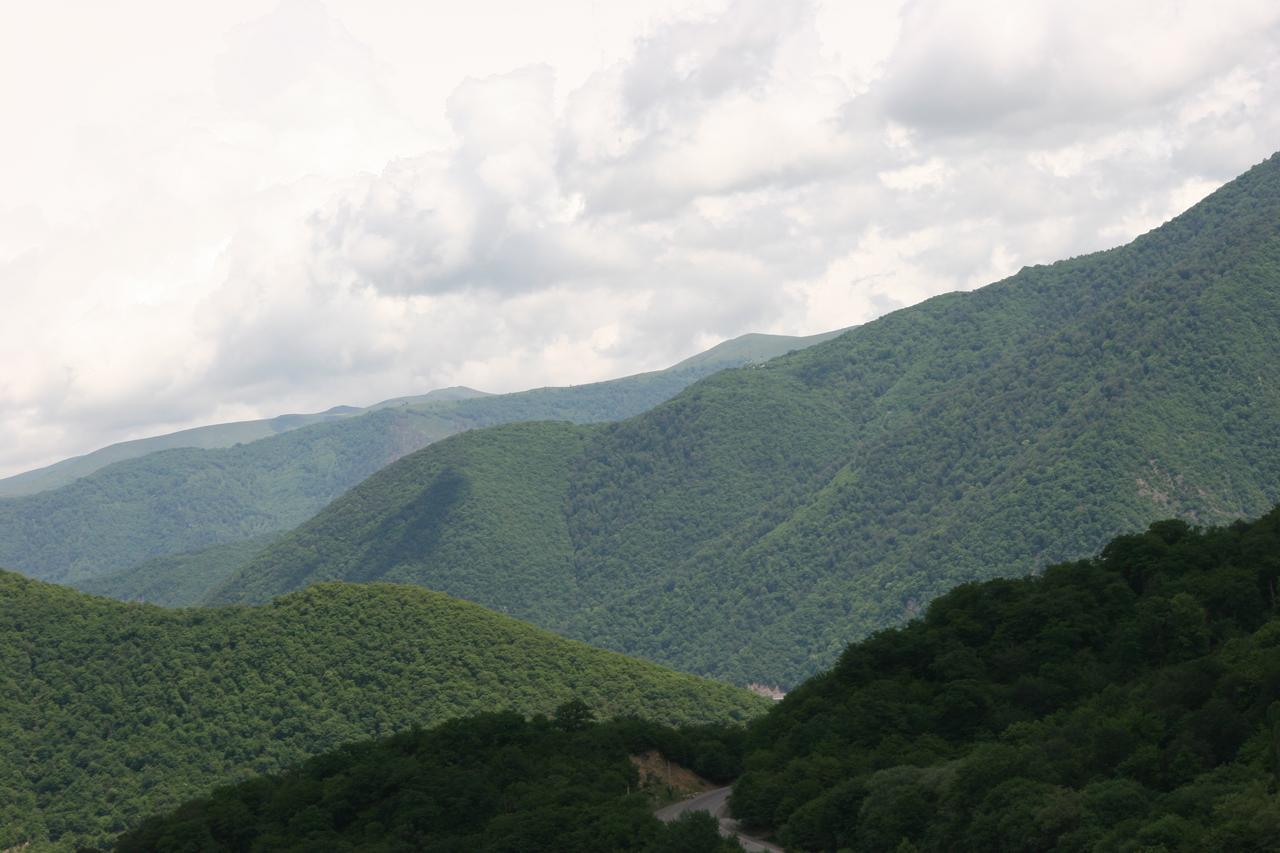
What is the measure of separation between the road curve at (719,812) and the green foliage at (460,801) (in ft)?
8.38

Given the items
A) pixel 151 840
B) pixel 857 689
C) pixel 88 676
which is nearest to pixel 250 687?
pixel 88 676

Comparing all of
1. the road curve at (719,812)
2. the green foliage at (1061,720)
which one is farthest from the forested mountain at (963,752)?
the road curve at (719,812)

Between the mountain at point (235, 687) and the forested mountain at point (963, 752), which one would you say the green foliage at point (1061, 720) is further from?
the mountain at point (235, 687)

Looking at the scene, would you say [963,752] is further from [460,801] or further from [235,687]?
[235,687]

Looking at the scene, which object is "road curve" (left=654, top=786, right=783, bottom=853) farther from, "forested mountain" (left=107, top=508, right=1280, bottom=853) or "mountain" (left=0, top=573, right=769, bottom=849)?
"mountain" (left=0, top=573, right=769, bottom=849)

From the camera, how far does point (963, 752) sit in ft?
271

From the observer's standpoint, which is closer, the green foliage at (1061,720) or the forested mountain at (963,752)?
the green foliage at (1061,720)

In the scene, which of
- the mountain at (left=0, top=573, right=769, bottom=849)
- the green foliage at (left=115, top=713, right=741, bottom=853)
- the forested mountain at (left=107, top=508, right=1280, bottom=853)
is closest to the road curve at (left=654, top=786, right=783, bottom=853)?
the forested mountain at (left=107, top=508, right=1280, bottom=853)

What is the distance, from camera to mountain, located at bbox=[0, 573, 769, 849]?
150125mm

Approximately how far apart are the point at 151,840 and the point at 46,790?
6615 centimetres

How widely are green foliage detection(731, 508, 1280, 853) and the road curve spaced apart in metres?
1.29

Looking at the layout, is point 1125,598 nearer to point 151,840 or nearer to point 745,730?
point 745,730

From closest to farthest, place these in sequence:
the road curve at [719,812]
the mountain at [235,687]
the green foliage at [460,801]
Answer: the green foliage at [460,801]
the road curve at [719,812]
the mountain at [235,687]

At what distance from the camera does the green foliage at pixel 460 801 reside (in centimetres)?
7556
